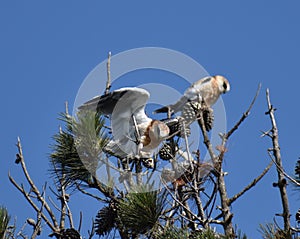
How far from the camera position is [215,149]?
5.60 m

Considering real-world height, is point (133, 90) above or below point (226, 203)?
above

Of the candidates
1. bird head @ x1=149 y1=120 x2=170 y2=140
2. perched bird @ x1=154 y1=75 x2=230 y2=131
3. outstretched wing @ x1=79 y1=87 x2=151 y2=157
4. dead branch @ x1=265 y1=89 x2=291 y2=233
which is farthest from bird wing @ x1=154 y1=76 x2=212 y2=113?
dead branch @ x1=265 y1=89 x2=291 y2=233

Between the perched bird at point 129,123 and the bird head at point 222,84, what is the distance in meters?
0.48

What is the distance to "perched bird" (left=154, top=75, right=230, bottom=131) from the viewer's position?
6.30 metres

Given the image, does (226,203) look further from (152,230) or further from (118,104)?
(118,104)

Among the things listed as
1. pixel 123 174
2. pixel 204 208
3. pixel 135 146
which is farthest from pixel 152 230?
pixel 135 146

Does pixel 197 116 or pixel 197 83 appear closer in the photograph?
pixel 197 116

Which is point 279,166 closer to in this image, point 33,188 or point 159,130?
point 33,188

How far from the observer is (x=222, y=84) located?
7121 millimetres

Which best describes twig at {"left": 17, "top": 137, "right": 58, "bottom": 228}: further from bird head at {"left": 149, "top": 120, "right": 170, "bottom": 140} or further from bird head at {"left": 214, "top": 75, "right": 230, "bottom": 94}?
bird head at {"left": 214, "top": 75, "right": 230, "bottom": 94}

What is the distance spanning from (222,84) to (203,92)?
1.50 ft

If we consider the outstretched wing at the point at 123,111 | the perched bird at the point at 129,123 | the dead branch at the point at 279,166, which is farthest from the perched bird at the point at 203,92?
the dead branch at the point at 279,166

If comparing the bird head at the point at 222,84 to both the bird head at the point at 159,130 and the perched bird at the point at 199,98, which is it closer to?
the perched bird at the point at 199,98

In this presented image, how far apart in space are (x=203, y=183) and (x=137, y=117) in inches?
78.5
